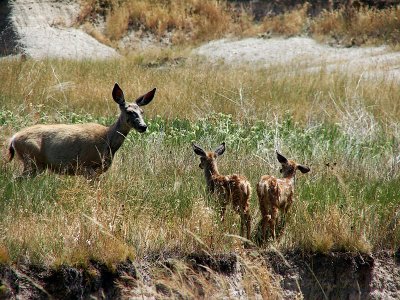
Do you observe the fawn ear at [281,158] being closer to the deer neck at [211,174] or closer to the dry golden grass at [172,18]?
the deer neck at [211,174]

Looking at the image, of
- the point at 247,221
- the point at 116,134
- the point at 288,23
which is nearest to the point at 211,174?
the point at 247,221

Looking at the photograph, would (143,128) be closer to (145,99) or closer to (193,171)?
(145,99)

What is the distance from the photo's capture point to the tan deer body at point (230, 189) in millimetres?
10555

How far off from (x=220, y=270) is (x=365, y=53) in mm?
18043

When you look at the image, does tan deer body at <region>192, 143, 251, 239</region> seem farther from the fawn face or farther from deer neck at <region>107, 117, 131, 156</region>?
deer neck at <region>107, 117, 131, 156</region>

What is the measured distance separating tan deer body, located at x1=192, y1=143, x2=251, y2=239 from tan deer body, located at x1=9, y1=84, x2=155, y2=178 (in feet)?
4.98

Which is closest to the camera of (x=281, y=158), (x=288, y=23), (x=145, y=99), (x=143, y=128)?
(x=281, y=158)

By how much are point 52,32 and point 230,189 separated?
1960cm

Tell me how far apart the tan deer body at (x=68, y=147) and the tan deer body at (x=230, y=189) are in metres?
1.52

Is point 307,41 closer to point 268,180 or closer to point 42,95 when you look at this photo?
point 42,95

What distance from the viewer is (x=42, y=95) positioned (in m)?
19.4

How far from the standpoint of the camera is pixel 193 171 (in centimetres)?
1310

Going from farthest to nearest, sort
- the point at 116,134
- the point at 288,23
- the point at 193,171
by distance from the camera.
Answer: the point at 288,23 → the point at 193,171 → the point at 116,134

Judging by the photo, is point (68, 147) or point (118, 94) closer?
point (68, 147)
